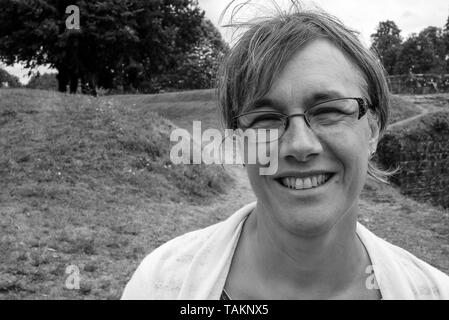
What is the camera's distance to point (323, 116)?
1.82 m

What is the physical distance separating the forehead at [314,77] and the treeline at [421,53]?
49992mm

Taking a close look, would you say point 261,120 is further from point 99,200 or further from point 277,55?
point 99,200

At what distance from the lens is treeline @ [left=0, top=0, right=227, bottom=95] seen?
20.3 meters

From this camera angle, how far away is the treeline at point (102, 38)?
20344 millimetres

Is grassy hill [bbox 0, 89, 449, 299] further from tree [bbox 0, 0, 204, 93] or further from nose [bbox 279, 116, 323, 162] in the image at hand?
tree [bbox 0, 0, 204, 93]

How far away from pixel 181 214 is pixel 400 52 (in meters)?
50.2

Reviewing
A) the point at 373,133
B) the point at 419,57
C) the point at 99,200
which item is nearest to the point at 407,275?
the point at 373,133

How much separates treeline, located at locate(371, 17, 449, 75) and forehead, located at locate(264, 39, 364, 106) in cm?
4999

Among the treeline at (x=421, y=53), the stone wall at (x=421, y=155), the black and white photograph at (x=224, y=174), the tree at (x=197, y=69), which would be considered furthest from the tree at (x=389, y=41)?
the stone wall at (x=421, y=155)

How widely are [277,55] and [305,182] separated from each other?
47cm

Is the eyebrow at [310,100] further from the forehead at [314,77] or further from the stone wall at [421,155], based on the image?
Answer: the stone wall at [421,155]

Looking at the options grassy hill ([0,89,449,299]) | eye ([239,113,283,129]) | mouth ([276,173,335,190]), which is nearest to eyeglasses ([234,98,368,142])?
eye ([239,113,283,129])
